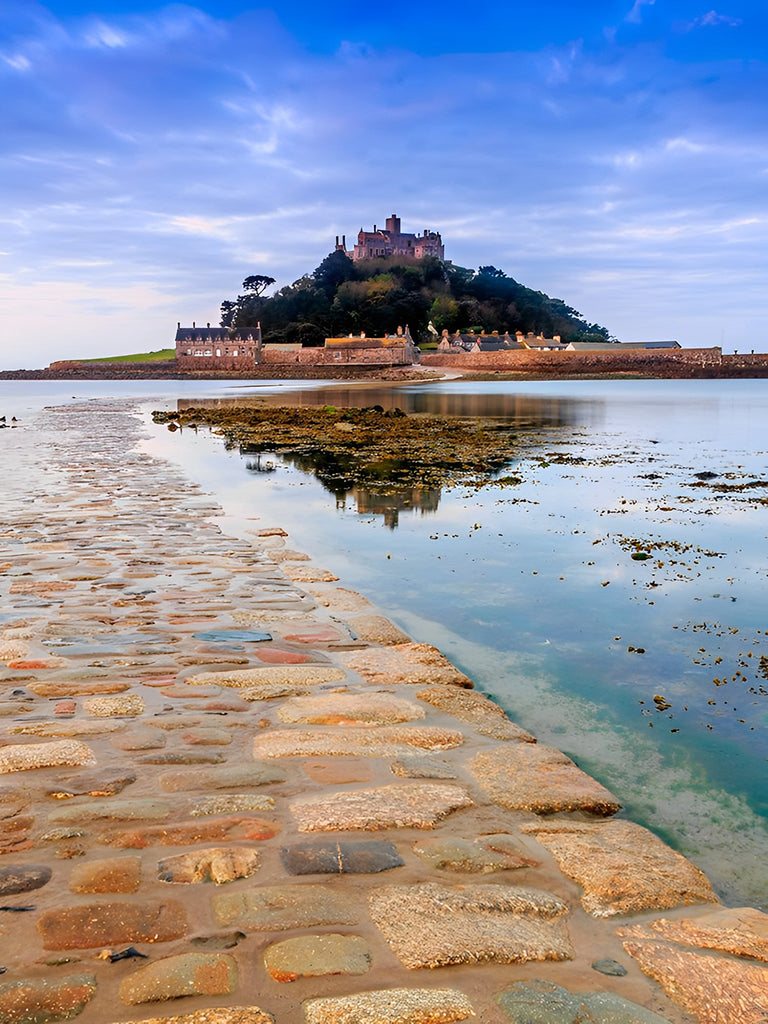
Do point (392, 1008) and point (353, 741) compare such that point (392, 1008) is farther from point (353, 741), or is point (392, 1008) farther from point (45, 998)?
point (353, 741)

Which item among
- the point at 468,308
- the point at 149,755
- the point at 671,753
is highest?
the point at 468,308

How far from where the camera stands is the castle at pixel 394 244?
167750 millimetres

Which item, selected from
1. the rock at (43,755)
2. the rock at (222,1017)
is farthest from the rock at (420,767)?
the rock at (222,1017)

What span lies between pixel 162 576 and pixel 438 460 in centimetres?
1174

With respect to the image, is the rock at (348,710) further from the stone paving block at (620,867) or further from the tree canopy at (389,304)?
the tree canopy at (389,304)

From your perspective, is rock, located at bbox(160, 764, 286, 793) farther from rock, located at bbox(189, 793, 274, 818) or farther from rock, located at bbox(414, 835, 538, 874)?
rock, located at bbox(414, 835, 538, 874)

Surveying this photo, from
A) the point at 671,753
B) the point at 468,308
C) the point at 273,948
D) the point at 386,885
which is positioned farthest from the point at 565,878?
the point at 468,308

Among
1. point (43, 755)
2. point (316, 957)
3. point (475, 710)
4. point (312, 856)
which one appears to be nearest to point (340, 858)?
point (312, 856)

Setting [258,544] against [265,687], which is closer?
[265,687]

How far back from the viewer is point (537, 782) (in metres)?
4.51

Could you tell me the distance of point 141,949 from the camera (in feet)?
9.44

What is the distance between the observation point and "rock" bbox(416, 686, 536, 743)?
519 cm

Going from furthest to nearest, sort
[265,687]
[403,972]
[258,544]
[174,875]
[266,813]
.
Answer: [258,544] < [265,687] < [266,813] < [174,875] < [403,972]

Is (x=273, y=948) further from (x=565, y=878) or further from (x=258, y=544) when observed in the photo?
(x=258, y=544)
